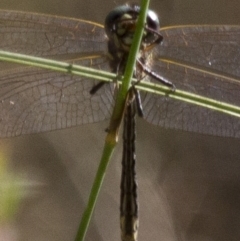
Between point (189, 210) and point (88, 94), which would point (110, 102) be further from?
point (189, 210)

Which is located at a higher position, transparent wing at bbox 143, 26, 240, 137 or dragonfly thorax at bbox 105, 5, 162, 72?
dragonfly thorax at bbox 105, 5, 162, 72

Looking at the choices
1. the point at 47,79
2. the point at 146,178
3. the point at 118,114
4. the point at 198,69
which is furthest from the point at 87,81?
the point at 146,178

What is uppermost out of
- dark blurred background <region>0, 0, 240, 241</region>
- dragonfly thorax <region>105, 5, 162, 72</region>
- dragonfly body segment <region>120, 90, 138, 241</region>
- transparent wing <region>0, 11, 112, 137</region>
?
dragonfly thorax <region>105, 5, 162, 72</region>

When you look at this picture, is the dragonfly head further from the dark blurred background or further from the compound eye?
the dark blurred background

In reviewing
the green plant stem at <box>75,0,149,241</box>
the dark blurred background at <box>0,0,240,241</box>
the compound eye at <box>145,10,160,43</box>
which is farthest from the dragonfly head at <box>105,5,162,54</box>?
the dark blurred background at <box>0,0,240,241</box>

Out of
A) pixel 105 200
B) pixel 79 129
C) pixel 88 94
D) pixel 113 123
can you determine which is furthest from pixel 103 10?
pixel 113 123

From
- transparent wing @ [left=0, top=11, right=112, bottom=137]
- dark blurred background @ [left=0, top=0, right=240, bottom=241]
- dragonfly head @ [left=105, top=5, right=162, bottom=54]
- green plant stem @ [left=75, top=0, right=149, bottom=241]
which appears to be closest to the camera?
green plant stem @ [left=75, top=0, right=149, bottom=241]

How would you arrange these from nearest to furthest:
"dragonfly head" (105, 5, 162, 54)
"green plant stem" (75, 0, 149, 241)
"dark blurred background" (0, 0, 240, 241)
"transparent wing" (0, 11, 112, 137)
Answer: "green plant stem" (75, 0, 149, 241) → "dragonfly head" (105, 5, 162, 54) → "transparent wing" (0, 11, 112, 137) → "dark blurred background" (0, 0, 240, 241)
